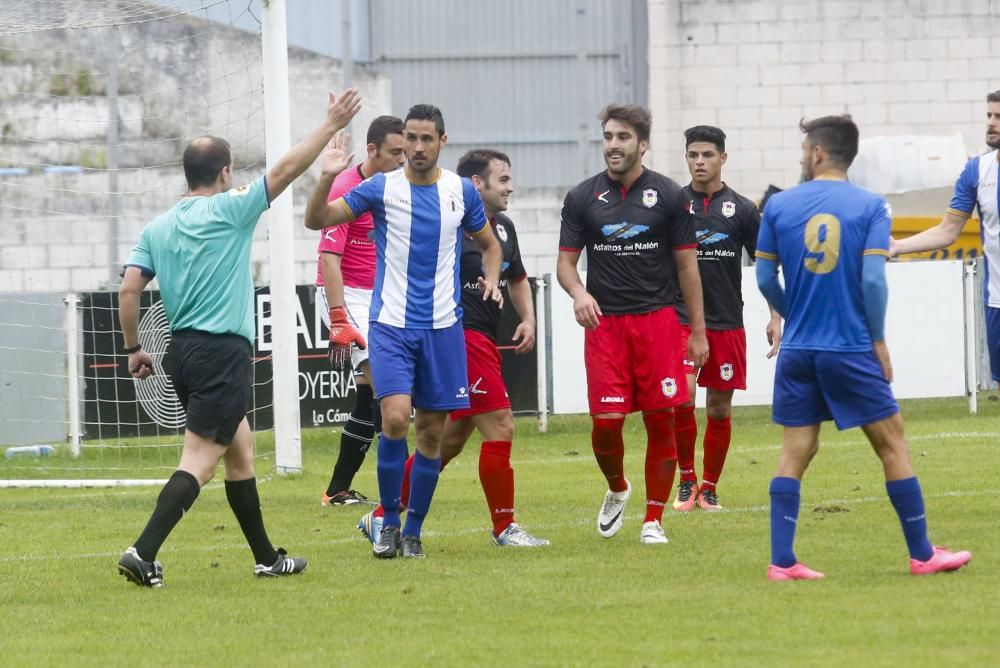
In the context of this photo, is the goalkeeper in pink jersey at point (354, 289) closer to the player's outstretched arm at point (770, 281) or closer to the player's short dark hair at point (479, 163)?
the player's short dark hair at point (479, 163)

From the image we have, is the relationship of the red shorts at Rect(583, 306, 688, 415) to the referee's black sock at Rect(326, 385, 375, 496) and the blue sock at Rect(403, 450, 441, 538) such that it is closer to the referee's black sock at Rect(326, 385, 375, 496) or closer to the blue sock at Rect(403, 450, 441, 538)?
the blue sock at Rect(403, 450, 441, 538)

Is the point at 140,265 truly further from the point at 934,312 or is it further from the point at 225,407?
the point at 934,312

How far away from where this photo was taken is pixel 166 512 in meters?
7.30

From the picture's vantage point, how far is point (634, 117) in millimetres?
8320

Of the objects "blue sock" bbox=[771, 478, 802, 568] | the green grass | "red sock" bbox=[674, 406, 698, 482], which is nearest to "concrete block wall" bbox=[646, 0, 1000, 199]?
the green grass

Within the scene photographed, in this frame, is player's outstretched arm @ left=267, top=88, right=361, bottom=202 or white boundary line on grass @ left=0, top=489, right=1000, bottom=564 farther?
white boundary line on grass @ left=0, top=489, right=1000, bottom=564

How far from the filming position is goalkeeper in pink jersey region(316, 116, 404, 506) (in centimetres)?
947

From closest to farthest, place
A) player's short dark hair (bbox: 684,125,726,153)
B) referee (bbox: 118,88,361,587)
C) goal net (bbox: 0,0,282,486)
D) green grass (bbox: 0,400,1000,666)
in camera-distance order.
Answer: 1. green grass (bbox: 0,400,1000,666)
2. referee (bbox: 118,88,361,587)
3. player's short dark hair (bbox: 684,125,726,153)
4. goal net (bbox: 0,0,282,486)

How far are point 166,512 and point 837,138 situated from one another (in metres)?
3.30

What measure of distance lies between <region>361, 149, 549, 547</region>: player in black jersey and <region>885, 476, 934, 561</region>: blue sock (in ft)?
7.13

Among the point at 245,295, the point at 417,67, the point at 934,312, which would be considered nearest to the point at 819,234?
the point at 245,295

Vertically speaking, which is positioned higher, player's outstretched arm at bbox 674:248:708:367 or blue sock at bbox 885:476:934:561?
player's outstretched arm at bbox 674:248:708:367

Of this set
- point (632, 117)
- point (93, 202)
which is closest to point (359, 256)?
point (632, 117)

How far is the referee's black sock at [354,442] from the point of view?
10.9m
